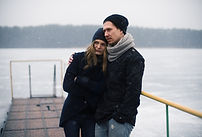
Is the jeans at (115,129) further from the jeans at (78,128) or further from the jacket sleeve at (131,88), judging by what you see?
the jeans at (78,128)

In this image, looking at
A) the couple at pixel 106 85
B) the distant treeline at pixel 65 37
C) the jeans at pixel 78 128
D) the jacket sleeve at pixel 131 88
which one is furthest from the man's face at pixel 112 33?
the distant treeline at pixel 65 37

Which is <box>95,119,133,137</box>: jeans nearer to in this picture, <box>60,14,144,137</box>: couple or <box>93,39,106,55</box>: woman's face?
<box>60,14,144,137</box>: couple

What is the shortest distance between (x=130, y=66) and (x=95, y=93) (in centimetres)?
41

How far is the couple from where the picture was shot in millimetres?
1616

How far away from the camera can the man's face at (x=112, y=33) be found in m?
1.72

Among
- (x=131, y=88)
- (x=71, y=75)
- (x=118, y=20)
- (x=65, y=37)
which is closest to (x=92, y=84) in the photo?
(x=71, y=75)

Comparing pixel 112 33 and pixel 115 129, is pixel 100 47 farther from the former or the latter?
pixel 115 129

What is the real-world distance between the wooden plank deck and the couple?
203 cm

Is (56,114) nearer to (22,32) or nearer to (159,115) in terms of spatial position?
(159,115)

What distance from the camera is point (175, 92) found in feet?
34.0

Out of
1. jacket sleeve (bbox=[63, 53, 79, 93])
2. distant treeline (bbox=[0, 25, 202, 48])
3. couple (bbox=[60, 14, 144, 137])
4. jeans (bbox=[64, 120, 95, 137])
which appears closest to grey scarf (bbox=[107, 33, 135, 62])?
couple (bbox=[60, 14, 144, 137])

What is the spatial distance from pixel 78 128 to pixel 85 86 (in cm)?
39

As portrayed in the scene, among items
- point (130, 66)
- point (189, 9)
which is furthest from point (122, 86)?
point (189, 9)

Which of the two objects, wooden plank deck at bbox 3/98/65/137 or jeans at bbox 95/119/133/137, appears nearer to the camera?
jeans at bbox 95/119/133/137
